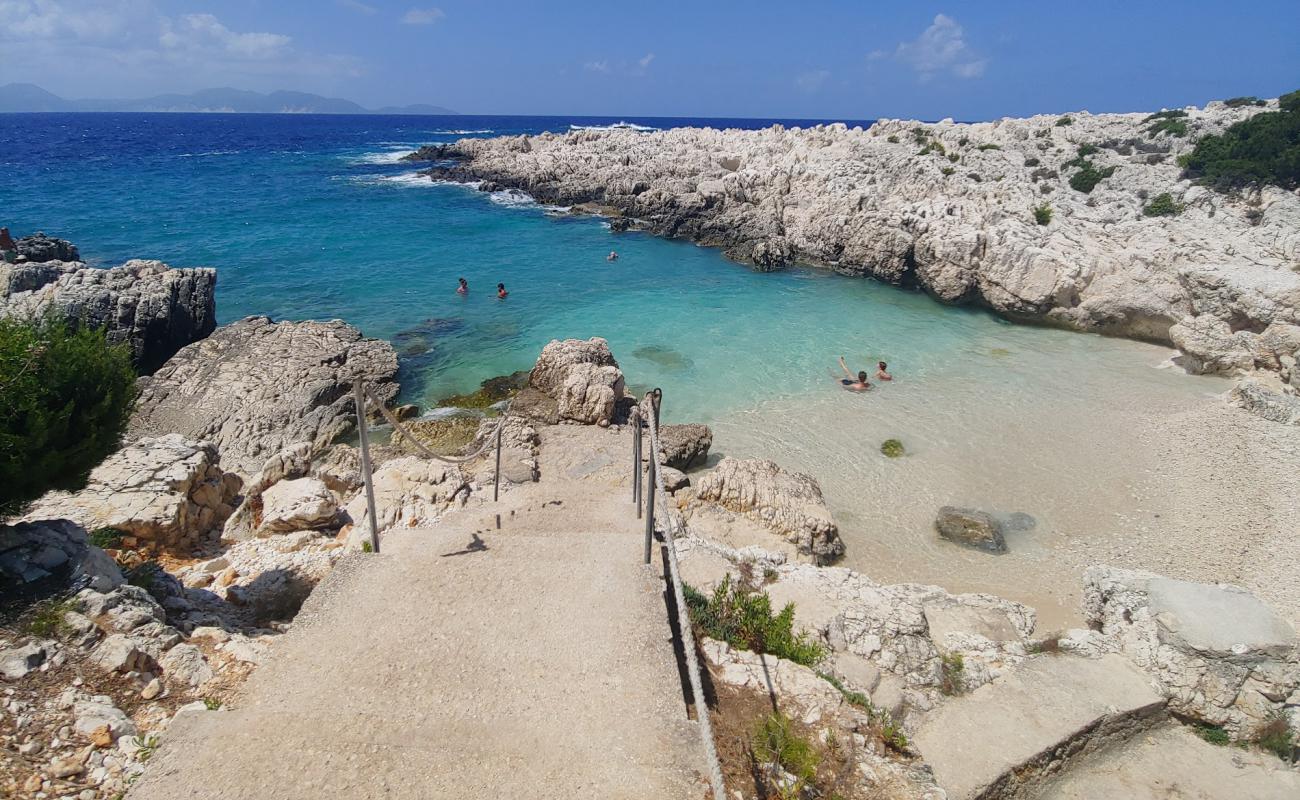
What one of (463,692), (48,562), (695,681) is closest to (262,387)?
(48,562)

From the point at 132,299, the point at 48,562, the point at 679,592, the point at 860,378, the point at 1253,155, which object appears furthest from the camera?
the point at 1253,155

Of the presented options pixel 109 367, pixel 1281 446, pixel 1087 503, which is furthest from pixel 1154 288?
pixel 109 367

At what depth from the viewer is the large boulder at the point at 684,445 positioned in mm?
14898

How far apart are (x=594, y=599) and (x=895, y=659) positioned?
3931 millimetres

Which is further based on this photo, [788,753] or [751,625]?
[751,625]

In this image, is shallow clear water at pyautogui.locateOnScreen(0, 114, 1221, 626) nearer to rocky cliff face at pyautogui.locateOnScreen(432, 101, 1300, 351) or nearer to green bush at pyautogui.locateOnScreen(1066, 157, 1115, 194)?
rocky cliff face at pyautogui.locateOnScreen(432, 101, 1300, 351)

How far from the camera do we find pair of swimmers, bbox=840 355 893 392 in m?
19.4

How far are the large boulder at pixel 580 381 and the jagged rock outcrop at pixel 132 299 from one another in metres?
12.4

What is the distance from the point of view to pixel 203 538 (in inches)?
419

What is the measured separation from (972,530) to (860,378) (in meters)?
7.48

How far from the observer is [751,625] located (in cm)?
742

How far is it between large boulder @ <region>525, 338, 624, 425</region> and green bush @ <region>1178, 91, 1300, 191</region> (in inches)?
1182

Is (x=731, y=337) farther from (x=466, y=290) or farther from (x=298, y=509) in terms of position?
(x=298, y=509)

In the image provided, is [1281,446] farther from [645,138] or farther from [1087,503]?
[645,138]
